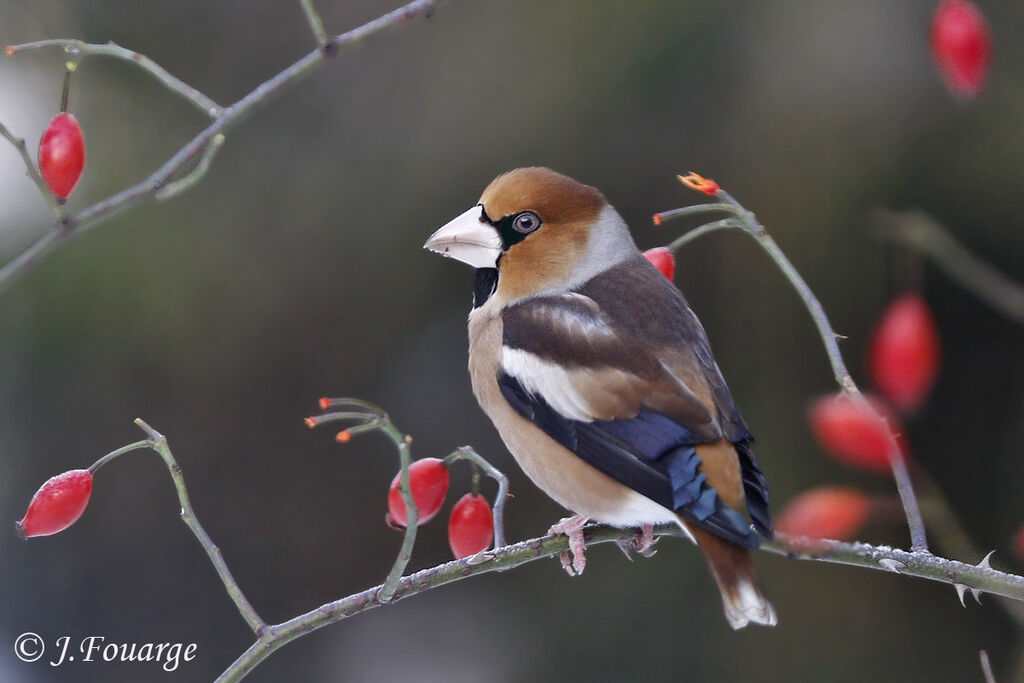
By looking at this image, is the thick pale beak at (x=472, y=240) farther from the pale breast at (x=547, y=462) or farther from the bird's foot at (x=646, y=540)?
the bird's foot at (x=646, y=540)

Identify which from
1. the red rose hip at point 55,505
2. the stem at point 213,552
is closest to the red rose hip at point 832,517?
the stem at point 213,552

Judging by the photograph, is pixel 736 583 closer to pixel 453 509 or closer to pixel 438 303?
pixel 453 509

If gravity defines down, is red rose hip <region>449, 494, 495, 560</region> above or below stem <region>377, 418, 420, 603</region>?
below

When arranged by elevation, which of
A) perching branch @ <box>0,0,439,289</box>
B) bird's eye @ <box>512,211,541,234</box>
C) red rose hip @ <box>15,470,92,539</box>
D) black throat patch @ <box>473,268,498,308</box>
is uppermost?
perching branch @ <box>0,0,439,289</box>

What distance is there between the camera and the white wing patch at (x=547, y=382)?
1.00 m

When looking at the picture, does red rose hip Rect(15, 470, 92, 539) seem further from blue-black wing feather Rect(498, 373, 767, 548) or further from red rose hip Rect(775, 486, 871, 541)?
red rose hip Rect(775, 486, 871, 541)

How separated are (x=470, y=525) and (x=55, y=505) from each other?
36 centimetres

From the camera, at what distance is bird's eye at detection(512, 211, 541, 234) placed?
1092 millimetres

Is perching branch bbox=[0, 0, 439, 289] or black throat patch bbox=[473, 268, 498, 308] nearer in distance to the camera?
perching branch bbox=[0, 0, 439, 289]

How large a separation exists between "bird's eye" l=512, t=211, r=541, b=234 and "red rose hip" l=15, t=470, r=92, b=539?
1.50 feet

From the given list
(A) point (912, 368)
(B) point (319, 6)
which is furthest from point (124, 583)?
(A) point (912, 368)

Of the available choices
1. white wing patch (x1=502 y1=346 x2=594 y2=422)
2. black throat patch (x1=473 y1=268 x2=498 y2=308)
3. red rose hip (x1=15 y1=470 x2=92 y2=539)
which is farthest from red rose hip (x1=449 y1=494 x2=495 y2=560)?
red rose hip (x1=15 y1=470 x2=92 y2=539)

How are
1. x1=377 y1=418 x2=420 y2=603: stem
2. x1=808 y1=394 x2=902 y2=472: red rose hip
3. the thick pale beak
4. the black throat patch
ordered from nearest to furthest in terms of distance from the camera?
x1=377 y1=418 x2=420 y2=603: stem, x1=808 y1=394 x2=902 y2=472: red rose hip, the thick pale beak, the black throat patch

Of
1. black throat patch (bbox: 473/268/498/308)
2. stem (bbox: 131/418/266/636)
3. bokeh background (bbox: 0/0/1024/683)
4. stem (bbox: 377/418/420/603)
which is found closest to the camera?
stem (bbox: 377/418/420/603)
